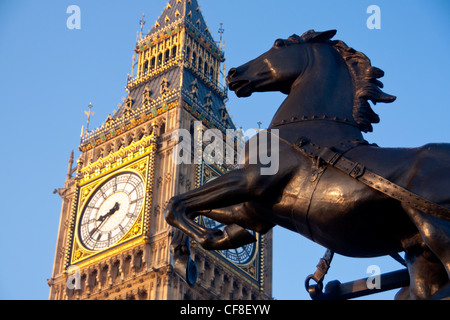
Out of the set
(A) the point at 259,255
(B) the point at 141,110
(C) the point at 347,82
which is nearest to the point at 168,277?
(A) the point at 259,255

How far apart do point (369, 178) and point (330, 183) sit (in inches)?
13.2

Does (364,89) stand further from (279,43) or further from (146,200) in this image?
(146,200)

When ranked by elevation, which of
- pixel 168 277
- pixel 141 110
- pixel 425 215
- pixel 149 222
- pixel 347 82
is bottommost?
pixel 425 215

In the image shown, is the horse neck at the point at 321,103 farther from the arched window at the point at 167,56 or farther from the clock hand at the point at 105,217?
the arched window at the point at 167,56

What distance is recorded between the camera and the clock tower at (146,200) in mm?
42750

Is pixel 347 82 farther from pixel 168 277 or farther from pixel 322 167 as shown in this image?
pixel 168 277

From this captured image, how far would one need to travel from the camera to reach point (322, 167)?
729 centimetres

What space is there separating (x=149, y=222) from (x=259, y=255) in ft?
21.4

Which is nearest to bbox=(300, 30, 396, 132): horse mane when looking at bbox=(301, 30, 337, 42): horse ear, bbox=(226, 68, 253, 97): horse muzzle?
bbox=(301, 30, 337, 42): horse ear

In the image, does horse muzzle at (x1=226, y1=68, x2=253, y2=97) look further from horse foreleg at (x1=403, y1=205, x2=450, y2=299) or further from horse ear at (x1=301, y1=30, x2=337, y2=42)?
horse foreleg at (x1=403, y1=205, x2=450, y2=299)

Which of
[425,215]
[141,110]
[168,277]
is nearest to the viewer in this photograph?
[425,215]

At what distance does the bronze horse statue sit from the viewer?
22.7 feet

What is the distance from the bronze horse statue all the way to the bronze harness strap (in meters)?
0.01

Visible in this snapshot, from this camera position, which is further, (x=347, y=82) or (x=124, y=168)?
(x=124, y=168)
